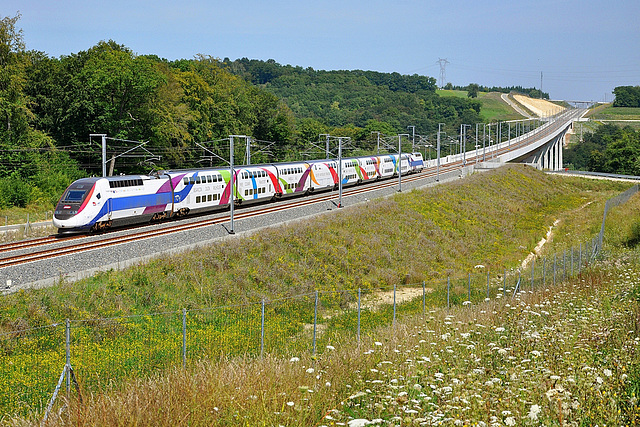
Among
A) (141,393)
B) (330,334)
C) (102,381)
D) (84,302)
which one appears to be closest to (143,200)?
(84,302)

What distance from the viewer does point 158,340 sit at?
716 inches

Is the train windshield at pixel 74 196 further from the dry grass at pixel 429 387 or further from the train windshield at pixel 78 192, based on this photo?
the dry grass at pixel 429 387

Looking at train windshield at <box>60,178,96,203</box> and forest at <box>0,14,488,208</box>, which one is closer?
train windshield at <box>60,178,96,203</box>

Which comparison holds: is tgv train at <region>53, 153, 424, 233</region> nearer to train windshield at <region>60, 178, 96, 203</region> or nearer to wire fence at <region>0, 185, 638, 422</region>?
train windshield at <region>60, 178, 96, 203</region>

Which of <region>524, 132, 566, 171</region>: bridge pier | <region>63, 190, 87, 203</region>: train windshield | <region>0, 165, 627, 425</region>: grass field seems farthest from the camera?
<region>524, 132, 566, 171</region>: bridge pier

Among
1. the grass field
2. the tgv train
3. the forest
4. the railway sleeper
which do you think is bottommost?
the grass field

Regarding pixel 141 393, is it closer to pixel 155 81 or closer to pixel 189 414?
pixel 189 414

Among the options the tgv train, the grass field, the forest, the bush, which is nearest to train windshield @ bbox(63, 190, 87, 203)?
the tgv train

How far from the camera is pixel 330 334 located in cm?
2077

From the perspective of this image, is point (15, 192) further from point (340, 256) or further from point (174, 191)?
point (340, 256)

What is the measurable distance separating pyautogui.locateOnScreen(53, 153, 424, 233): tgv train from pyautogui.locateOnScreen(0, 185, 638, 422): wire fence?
13.4 metres

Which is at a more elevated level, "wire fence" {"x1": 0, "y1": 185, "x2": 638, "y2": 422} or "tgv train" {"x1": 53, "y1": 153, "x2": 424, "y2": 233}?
"tgv train" {"x1": 53, "y1": 153, "x2": 424, "y2": 233}

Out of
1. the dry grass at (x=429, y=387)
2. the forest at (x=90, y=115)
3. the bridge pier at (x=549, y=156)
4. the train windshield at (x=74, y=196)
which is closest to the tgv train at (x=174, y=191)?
the train windshield at (x=74, y=196)

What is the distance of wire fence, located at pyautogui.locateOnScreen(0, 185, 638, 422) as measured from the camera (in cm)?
1317
